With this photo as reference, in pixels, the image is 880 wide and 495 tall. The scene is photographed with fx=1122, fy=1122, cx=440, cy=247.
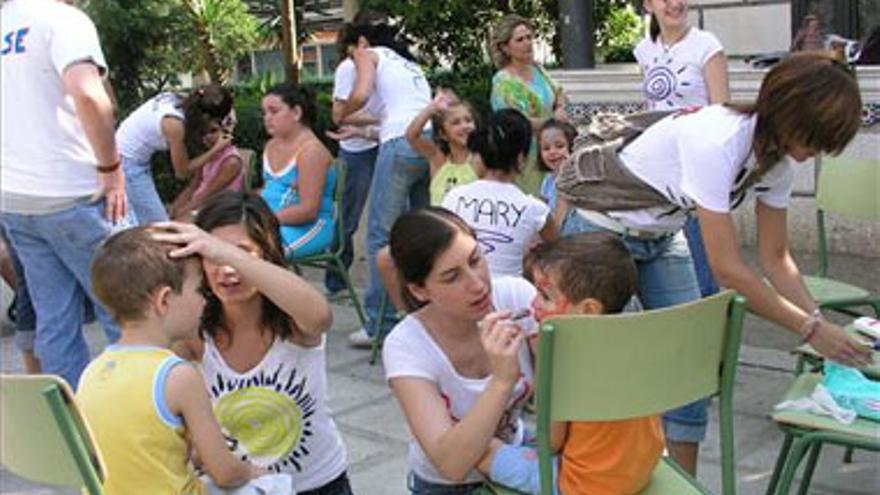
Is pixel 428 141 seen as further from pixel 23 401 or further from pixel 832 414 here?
pixel 23 401

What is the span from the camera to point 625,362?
A: 75.0 inches

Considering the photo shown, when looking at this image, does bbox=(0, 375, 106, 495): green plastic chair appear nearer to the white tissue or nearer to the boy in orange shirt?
the boy in orange shirt

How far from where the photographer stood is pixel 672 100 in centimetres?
452

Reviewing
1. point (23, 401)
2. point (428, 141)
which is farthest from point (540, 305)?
point (428, 141)

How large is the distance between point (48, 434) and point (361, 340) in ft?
10.7

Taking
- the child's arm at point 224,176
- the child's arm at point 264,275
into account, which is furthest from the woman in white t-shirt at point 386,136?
the child's arm at point 264,275

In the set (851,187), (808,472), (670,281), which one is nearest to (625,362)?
(670,281)

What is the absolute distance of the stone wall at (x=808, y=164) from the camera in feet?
20.2

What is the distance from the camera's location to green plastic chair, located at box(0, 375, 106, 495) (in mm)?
1813

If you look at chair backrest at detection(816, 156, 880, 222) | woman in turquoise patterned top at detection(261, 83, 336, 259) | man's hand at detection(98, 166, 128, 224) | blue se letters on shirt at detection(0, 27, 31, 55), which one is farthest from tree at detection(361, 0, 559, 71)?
blue se letters on shirt at detection(0, 27, 31, 55)

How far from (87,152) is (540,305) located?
1854mm

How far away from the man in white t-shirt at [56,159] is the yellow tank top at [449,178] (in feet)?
4.61

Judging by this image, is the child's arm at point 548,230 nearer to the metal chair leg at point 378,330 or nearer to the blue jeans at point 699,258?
the blue jeans at point 699,258

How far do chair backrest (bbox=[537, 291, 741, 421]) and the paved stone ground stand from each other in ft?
5.03
